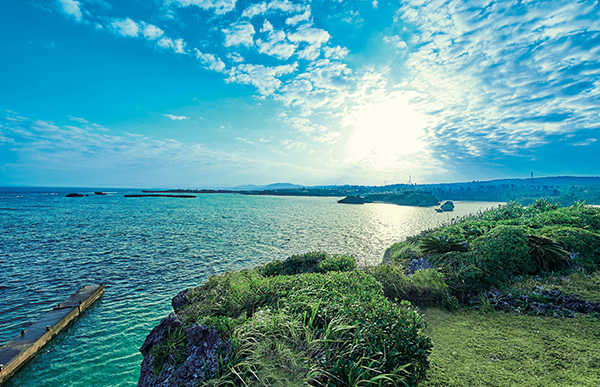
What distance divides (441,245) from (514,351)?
6.20 meters

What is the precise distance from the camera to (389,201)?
139m

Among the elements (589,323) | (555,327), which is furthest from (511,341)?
(589,323)

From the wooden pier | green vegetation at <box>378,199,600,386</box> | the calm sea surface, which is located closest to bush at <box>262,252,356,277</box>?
green vegetation at <box>378,199,600,386</box>

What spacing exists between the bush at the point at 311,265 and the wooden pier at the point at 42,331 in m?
9.52

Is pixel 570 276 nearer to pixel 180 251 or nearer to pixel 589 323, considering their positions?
pixel 589 323

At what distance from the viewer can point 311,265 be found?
31.9 feet

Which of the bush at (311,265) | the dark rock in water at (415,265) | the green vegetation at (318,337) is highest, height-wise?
the green vegetation at (318,337)

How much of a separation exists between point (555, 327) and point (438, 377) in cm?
401

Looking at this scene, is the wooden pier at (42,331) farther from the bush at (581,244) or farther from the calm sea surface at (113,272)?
the bush at (581,244)

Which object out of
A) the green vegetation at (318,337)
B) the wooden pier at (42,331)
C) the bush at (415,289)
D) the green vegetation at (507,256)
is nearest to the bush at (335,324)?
the green vegetation at (318,337)

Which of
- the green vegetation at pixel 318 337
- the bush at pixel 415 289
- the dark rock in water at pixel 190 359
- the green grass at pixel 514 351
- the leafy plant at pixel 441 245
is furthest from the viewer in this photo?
the leafy plant at pixel 441 245

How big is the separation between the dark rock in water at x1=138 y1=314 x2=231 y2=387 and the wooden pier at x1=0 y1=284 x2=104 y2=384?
8991mm

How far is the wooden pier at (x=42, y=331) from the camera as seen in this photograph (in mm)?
8961

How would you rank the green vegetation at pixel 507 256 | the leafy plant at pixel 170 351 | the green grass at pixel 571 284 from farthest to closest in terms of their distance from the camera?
the green vegetation at pixel 507 256 → the green grass at pixel 571 284 → the leafy plant at pixel 170 351
